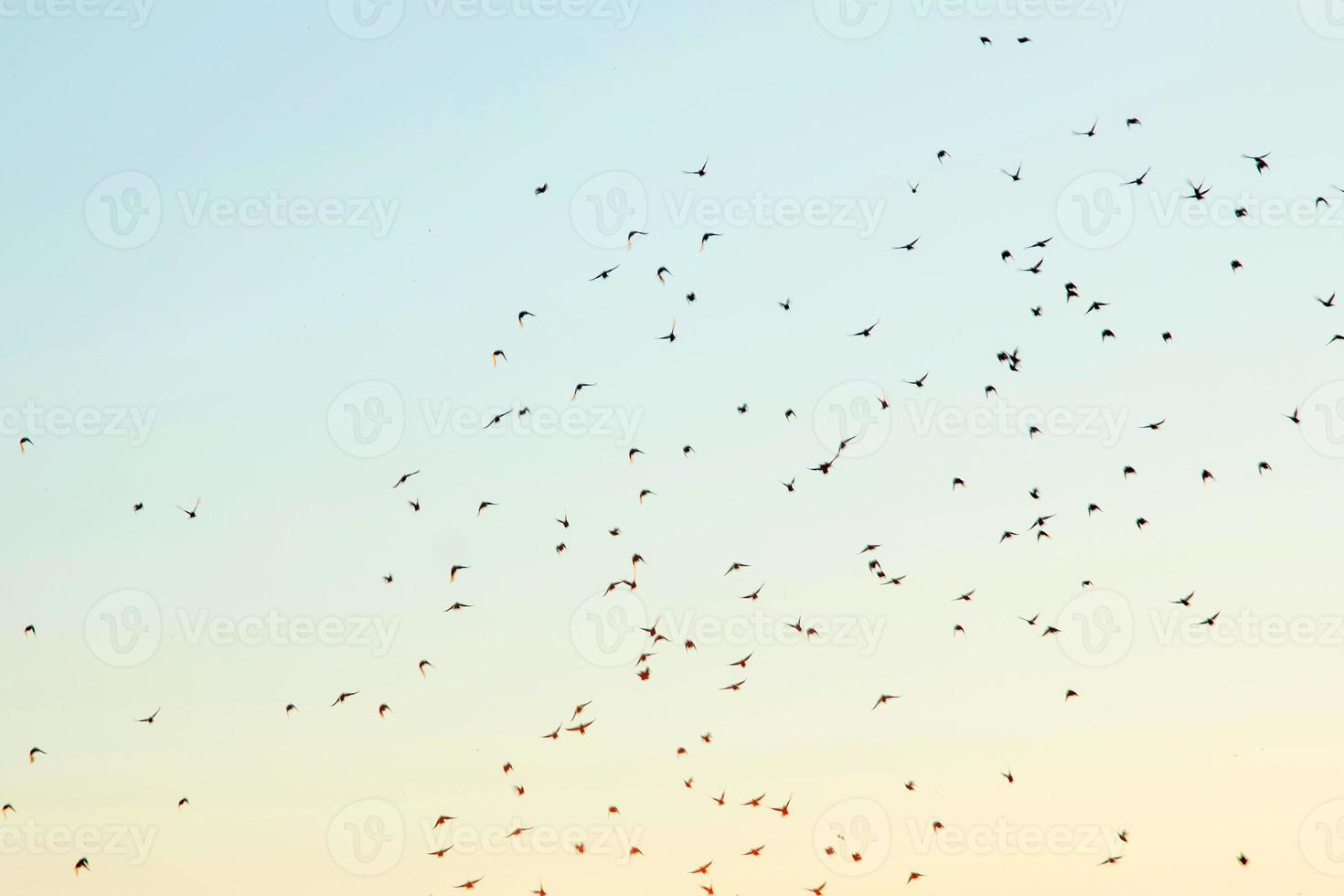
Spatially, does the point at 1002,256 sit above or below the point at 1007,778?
above

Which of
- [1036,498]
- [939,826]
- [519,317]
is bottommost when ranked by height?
[939,826]

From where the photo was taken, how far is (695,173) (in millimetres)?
62094

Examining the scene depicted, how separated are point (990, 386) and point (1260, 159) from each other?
11819mm

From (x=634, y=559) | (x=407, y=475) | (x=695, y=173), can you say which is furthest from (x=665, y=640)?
(x=695, y=173)

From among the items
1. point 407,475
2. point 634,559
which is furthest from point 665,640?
point 407,475

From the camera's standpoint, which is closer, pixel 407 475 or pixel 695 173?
pixel 695 173

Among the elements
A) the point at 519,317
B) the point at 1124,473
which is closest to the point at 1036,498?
the point at 1124,473

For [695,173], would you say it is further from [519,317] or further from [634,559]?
[634,559]

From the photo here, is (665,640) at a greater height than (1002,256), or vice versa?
(1002,256)

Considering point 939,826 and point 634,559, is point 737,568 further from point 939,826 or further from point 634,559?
point 939,826

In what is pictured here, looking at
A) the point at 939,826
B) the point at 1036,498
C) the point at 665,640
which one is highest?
the point at 1036,498

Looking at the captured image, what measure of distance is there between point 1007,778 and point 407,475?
24.2 m

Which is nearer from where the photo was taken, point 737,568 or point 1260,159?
point 1260,159

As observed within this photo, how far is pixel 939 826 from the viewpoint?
61.7 m
